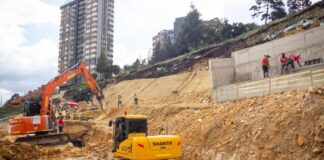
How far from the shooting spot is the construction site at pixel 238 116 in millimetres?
9156

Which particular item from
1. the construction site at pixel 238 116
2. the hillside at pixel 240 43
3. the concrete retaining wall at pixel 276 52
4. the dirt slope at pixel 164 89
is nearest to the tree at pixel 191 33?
the hillside at pixel 240 43

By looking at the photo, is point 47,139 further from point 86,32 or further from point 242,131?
point 86,32

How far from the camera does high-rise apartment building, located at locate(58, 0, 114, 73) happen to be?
9038cm

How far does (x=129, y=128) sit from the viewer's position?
1110 cm

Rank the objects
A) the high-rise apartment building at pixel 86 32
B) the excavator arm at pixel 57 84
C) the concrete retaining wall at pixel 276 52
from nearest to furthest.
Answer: the concrete retaining wall at pixel 276 52 → the excavator arm at pixel 57 84 → the high-rise apartment building at pixel 86 32

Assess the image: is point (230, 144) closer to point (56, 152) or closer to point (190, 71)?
point (56, 152)

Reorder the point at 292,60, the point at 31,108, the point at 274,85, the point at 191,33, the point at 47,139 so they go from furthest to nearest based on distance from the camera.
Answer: the point at 191,33 < the point at 31,108 < the point at 47,139 < the point at 292,60 < the point at 274,85

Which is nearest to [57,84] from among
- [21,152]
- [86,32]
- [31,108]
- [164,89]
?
[31,108]

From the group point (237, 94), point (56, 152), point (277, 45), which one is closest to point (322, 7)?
point (277, 45)

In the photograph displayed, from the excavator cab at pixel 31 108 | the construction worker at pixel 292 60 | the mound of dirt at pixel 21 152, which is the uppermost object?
the construction worker at pixel 292 60

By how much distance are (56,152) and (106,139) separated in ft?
12.7

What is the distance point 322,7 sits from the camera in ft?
91.5

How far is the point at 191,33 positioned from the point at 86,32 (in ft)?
154

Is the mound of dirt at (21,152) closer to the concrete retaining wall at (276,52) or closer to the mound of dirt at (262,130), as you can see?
the mound of dirt at (262,130)
